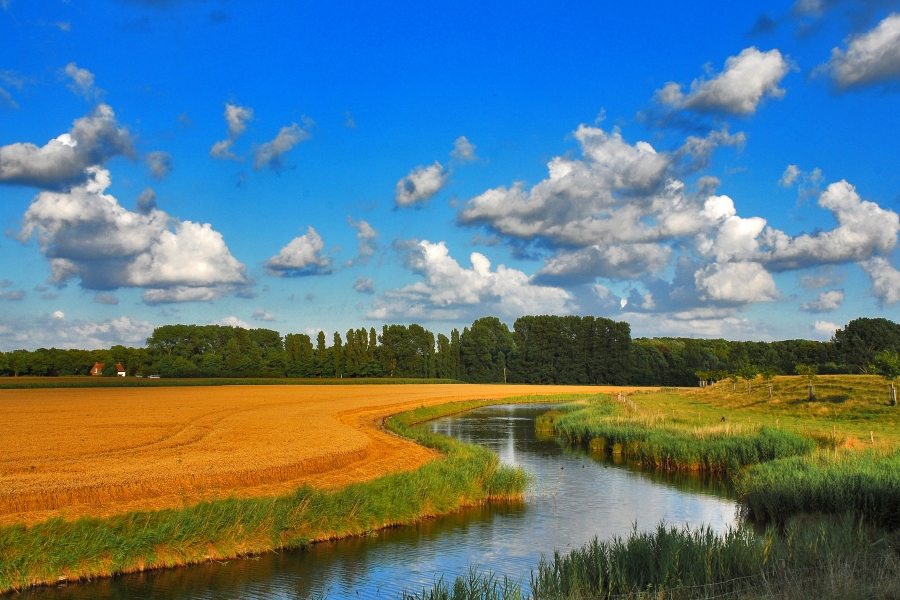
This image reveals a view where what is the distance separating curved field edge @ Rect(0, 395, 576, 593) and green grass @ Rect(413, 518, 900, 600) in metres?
5.63

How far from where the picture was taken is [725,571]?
11086 mm

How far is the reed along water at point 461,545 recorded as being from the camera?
13.1 metres

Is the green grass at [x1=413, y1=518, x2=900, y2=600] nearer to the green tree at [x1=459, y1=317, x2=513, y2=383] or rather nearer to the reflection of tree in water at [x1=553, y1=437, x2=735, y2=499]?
the reflection of tree in water at [x1=553, y1=437, x2=735, y2=499]

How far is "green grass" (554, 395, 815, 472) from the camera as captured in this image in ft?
88.1

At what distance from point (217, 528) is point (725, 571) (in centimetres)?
1052

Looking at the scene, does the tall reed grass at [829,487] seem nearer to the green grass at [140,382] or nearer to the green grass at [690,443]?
the green grass at [690,443]

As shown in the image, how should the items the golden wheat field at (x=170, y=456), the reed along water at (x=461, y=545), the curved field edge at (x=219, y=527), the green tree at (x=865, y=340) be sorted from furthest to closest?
the green tree at (x=865, y=340), the golden wheat field at (x=170, y=456), the reed along water at (x=461, y=545), the curved field edge at (x=219, y=527)

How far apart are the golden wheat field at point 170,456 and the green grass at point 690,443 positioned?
10421 mm

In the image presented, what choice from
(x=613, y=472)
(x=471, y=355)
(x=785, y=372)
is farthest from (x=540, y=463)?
(x=785, y=372)

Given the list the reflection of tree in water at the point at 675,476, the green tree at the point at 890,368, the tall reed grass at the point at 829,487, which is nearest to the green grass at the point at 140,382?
the reflection of tree in water at the point at 675,476

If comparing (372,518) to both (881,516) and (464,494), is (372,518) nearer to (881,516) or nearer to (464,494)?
(464,494)

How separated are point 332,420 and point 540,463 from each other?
1800 cm

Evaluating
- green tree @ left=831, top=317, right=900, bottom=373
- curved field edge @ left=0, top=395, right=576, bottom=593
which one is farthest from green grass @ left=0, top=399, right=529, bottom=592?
green tree @ left=831, top=317, right=900, bottom=373

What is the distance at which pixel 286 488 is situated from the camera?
19.8 meters
